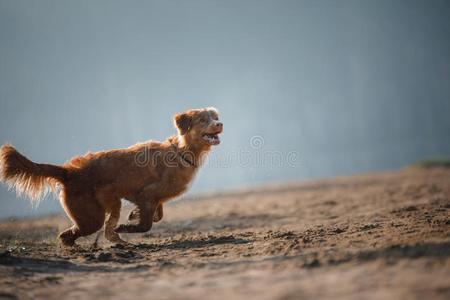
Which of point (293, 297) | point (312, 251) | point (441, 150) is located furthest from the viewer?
point (441, 150)

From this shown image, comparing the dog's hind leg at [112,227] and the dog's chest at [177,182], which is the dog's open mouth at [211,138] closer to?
the dog's chest at [177,182]

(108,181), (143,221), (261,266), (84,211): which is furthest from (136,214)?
(261,266)

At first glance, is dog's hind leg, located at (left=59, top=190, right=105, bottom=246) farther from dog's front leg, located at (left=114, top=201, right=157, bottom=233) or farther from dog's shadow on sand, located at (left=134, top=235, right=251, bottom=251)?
dog's shadow on sand, located at (left=134, top=235, right=251, bottom=251)

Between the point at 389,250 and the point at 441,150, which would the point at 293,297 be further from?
the point at 441,150

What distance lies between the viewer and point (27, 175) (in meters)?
8.09

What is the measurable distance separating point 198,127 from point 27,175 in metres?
3.31

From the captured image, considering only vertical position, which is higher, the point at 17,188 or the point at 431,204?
the point at 17,188

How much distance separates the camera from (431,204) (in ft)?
33.7

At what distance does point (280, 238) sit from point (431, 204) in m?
4.63

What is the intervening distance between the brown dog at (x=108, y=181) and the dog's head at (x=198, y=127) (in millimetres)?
329

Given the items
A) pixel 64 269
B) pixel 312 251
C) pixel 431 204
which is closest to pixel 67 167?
pixel 64 269

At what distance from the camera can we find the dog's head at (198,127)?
29.5 feet

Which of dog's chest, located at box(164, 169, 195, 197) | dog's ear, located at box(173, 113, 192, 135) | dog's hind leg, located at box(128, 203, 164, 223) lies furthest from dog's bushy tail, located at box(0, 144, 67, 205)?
dog's ear, located at box(173, 113, 192, 135)

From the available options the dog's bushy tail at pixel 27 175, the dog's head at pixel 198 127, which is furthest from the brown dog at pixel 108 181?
the dog's head at pixel 198 127
